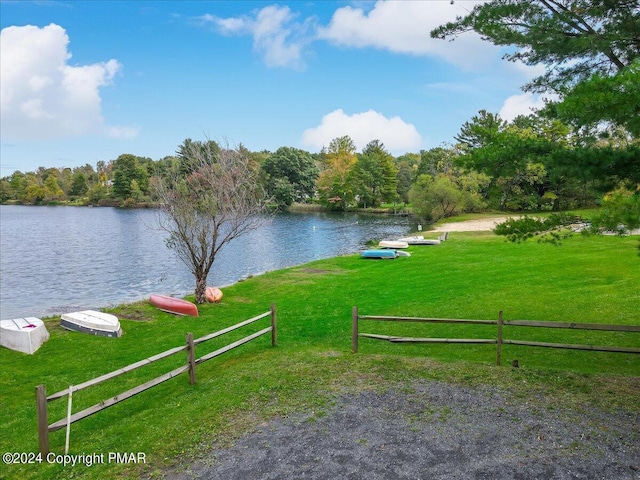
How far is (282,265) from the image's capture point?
3166 cm

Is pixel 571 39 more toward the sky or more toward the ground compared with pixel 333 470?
more toward the sky

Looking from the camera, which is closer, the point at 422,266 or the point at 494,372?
the point at 494,372

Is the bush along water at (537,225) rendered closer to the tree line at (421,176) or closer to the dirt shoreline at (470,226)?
the tree line at (421,176)

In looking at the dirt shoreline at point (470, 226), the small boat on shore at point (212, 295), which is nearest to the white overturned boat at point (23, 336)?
the small boat on shore at point (212, 295)

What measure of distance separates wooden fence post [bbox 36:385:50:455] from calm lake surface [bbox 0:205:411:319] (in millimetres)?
15905

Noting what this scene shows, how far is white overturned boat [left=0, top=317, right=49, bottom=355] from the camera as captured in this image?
1341 centimetres

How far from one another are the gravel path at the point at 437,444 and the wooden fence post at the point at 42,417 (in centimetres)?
235

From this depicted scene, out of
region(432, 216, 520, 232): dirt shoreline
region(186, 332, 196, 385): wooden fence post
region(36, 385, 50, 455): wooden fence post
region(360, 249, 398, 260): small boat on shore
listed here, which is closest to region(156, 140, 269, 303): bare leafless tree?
region(186, 332, 196, 385): wooden fence post

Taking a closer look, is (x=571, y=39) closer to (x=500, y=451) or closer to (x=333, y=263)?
(x=500, y=451)

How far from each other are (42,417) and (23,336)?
327 inches

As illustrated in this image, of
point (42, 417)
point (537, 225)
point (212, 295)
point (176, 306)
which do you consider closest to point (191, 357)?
point (42, 417)

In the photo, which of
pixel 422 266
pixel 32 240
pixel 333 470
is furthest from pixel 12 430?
pixel 32 240

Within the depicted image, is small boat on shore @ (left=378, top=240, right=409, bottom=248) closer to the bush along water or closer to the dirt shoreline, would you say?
the dirt shoreline

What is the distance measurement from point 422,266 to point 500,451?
19.3m
